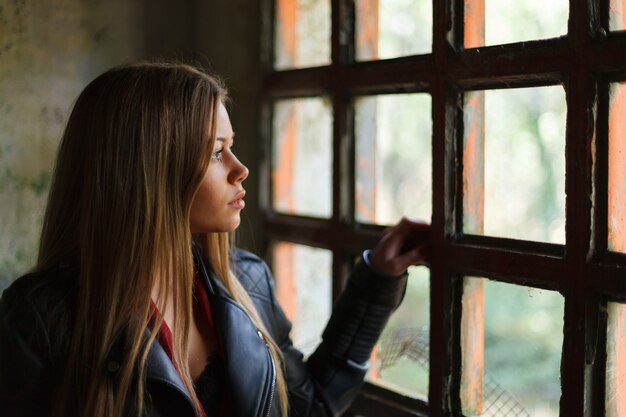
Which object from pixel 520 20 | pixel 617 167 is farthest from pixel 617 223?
pixel 520 20

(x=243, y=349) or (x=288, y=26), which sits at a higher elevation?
(x=288, y=26)

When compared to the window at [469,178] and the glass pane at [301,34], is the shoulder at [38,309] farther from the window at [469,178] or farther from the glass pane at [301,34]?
the glass pane at [301,34]

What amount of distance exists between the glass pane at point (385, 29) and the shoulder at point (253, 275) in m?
0.43

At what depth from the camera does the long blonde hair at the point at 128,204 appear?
3.81 ft

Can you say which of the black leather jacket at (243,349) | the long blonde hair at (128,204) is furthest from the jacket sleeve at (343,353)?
the long blonde hair at (128,204)

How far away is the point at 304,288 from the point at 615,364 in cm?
75

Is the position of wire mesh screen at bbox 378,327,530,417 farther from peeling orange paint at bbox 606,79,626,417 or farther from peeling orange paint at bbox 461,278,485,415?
peeling orange paint at bbox 606,79,626,417

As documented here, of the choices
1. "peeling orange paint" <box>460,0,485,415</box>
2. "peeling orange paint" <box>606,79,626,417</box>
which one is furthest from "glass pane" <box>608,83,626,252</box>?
"peeling orange paint" <box>460,0,485,415</box>

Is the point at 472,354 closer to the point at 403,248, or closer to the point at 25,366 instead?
the point at 403,248

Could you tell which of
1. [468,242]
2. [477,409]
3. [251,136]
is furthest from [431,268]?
[251,136]

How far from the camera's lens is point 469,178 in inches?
46.4

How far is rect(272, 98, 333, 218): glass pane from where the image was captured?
156cm

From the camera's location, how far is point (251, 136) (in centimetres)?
163

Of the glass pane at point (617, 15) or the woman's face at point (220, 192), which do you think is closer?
the glass pane at point (617, 15)
